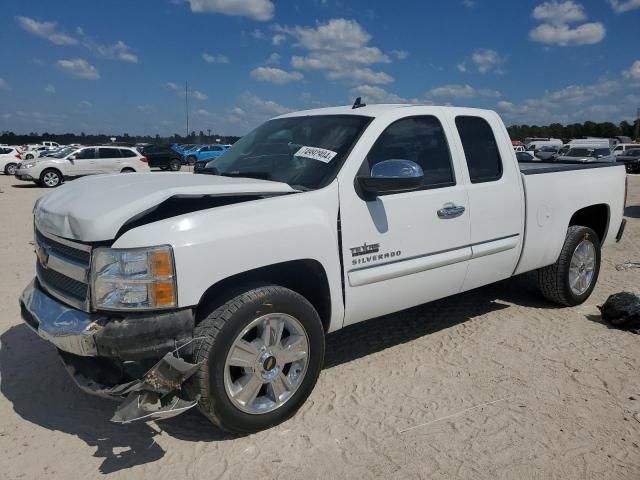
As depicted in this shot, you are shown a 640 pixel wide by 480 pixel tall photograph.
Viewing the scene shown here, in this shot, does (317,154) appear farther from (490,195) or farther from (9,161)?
(9,161)

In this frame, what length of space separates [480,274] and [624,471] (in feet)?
5.82

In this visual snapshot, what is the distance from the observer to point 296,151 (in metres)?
3.76

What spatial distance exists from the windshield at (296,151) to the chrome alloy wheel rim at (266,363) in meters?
0.92

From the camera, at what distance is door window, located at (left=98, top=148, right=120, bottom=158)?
21531 mm

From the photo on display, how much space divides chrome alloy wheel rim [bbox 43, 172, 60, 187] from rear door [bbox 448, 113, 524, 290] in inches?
798

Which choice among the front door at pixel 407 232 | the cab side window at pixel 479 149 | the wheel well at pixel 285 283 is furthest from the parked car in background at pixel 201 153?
the wheel well at pixel 285 283

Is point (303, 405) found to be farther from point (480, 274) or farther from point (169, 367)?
point (480, 274)

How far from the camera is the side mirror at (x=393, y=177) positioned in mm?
3215

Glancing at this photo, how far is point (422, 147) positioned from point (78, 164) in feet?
66.2

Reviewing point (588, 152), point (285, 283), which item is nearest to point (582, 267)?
point (285, 283)

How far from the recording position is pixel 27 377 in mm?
3793

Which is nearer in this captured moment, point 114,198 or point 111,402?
point 114,198

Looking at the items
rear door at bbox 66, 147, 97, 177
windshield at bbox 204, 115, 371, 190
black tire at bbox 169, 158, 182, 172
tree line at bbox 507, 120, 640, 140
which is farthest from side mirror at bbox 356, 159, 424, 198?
tree line at bbox 507, 120, 640, 140

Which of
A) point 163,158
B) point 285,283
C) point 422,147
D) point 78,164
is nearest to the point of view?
point 285,283
